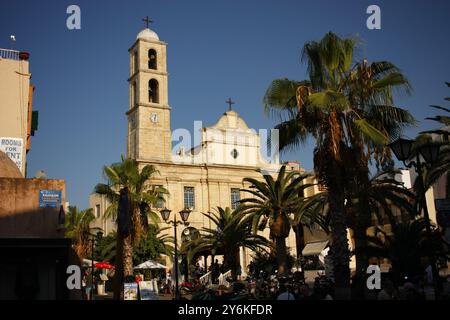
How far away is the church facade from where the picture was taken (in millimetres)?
→ 48969

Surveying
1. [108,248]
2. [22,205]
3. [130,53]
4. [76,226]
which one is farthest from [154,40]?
[22,205]

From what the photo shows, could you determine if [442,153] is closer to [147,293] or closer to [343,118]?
[343,118]

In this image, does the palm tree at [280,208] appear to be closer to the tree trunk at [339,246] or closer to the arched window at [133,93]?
the tree trunk at [339,246]

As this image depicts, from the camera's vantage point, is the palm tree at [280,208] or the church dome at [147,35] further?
the church dome at [147,35]

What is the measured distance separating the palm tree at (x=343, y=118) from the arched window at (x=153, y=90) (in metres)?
35.1

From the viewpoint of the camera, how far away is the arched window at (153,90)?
168ft

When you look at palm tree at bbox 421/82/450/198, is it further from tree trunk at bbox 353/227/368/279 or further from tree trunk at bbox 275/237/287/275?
tree trunk at bbox 275/237/287/275

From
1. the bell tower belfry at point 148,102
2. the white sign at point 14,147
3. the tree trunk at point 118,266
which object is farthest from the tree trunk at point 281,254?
the bell tower belfry at point 148,102

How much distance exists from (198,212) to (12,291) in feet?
106

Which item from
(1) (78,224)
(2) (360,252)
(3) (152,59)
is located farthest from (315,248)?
(2) (360,252)

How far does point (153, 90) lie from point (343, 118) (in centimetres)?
3667

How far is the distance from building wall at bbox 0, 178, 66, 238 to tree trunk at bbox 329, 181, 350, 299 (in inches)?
402
